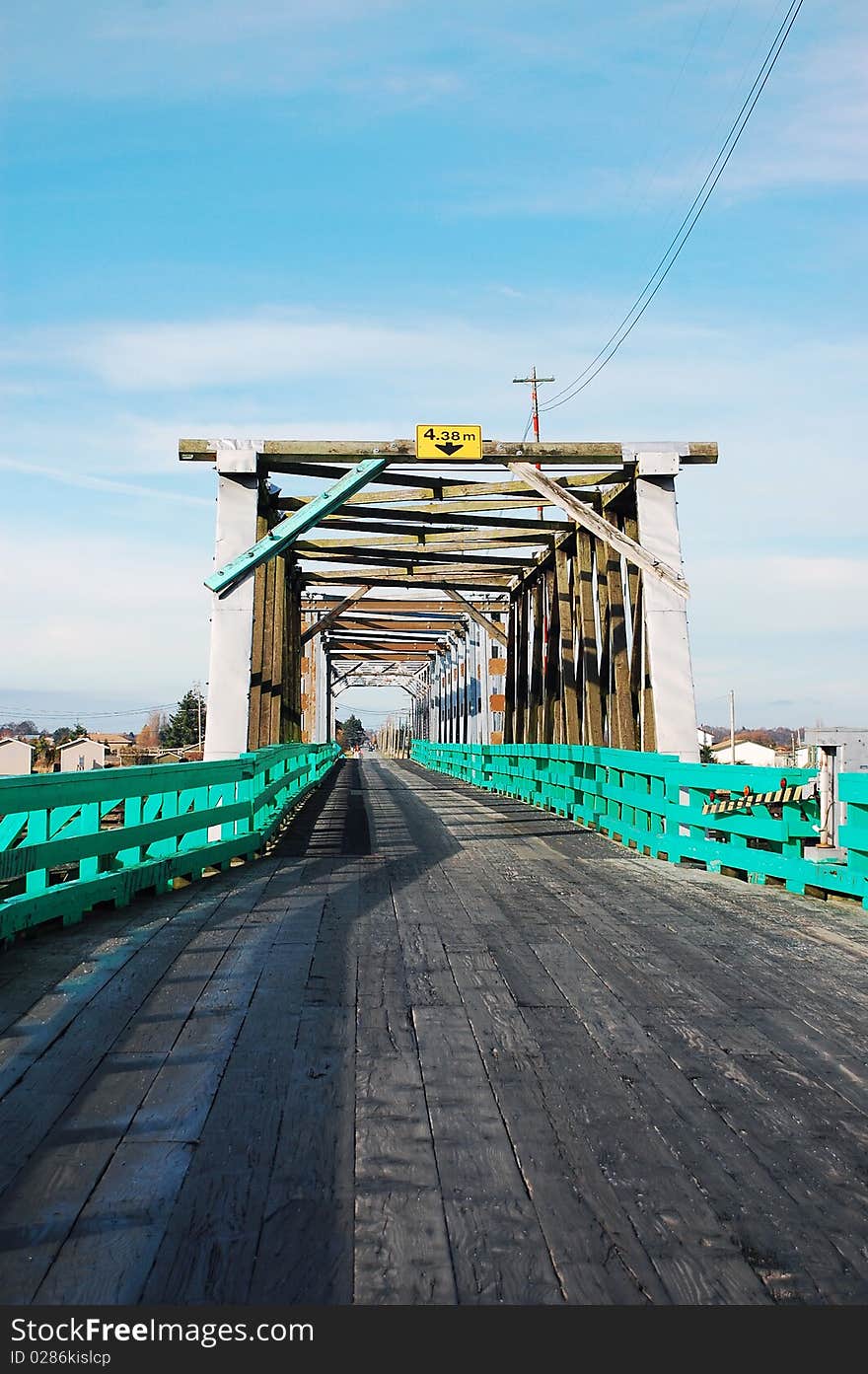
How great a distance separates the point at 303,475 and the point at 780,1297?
12.9 m

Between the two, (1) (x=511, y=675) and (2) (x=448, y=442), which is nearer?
(2) (x=448, y=442)

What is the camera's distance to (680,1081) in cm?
405

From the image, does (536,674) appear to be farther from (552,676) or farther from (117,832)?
(117,832)

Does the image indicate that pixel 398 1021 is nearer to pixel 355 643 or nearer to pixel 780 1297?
pixel 780 1297

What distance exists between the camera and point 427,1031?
4.68 m

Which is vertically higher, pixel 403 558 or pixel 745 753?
pixel 403 558

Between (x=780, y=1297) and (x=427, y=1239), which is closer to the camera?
(x=780, y=1297)

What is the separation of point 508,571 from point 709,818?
1485cm

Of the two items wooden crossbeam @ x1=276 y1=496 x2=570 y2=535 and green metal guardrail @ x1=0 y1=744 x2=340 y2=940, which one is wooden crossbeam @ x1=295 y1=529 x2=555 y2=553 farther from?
green metal guardrail @ x1=0 y1=744 x2=340 y2=940

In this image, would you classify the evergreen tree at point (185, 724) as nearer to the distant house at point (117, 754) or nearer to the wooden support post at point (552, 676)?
the distant house at point (117, 754)

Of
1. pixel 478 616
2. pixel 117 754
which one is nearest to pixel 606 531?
pixel 478 616

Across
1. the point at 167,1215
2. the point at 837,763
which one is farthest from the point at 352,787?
the point at 167,1215

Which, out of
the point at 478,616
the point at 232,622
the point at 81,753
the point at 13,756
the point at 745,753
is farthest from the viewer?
the point at 745,753

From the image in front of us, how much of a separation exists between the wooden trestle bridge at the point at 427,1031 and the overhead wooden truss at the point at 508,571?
0.07 metres
